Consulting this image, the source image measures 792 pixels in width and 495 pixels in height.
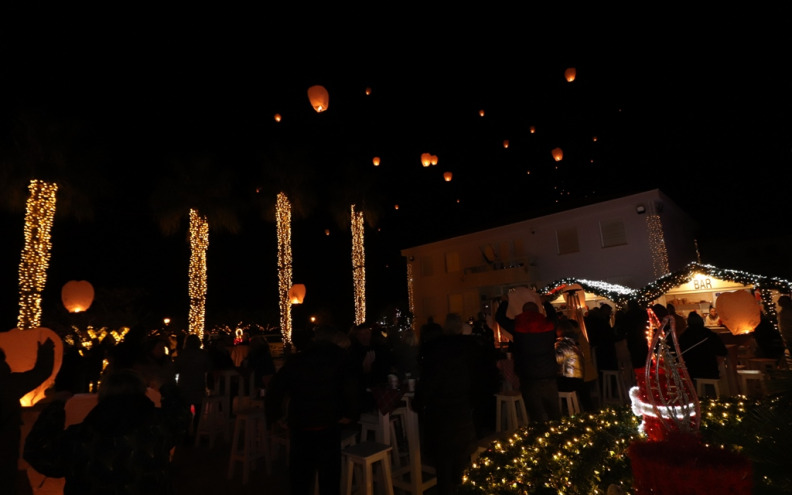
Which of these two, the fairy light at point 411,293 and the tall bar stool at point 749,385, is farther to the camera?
the fairy light at point 411,293

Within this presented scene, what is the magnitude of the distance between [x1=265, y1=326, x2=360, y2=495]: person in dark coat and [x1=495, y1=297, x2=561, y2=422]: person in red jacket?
247 centimetres

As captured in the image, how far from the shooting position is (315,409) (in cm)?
375

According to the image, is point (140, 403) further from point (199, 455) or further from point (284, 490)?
point (199, 455)

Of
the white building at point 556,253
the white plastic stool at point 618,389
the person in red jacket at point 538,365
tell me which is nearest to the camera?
the person in red jacket at point 538,365

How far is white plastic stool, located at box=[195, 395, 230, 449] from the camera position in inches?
288

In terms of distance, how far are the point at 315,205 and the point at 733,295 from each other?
52.9 feet

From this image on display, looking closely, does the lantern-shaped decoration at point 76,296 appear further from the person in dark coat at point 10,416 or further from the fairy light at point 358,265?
the fairy light at point 358,265

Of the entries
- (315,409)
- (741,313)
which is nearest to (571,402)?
(315,409)

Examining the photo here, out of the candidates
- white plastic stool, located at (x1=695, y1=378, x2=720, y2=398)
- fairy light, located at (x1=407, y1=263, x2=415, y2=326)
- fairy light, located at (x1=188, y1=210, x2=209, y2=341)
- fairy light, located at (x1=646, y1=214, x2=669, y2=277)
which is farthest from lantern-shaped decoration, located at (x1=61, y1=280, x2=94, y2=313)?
fairy light, located at (x1=646, y1=214, x2=669, y2=277)

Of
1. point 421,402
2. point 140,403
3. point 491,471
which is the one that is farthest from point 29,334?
point 491,471

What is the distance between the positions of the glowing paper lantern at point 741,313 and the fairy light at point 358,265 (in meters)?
14.2

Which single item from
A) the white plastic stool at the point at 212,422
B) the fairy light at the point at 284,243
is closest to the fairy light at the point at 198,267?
the fairy light at the point at 284,243

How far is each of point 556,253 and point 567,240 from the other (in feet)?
2.55

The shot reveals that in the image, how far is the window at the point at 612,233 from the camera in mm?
18375
